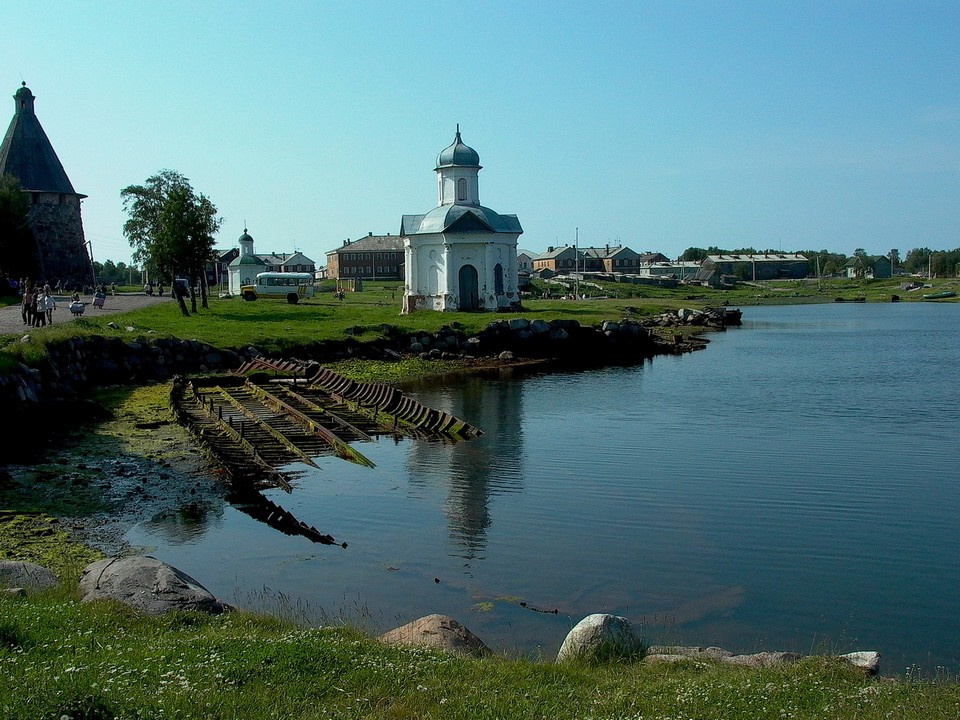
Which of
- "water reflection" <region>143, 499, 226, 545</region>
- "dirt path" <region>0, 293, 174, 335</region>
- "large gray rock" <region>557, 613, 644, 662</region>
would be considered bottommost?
"water reflection" <region>143, 499, 226, 545</region>

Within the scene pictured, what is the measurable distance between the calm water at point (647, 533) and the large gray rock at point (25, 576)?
8.84 feet

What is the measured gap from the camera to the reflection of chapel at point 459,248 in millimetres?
61469

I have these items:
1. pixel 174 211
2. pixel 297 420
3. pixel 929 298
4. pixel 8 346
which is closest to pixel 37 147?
pixel 174 211

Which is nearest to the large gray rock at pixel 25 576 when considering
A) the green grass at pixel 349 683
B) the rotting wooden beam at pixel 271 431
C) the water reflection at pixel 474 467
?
the green grass at pixel 349 683

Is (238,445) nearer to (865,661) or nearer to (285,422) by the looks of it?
(285,422)

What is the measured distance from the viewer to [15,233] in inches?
2199

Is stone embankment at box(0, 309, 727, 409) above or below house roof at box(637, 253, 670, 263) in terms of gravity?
below

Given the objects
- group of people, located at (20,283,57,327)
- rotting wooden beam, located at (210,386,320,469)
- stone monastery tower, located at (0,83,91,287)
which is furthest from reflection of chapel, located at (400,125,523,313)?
rotting wooden beam, located at (210,386,320,469)

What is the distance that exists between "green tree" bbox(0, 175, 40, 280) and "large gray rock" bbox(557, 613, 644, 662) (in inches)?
2128

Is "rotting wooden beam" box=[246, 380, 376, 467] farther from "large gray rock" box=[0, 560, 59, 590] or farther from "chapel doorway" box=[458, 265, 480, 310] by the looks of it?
"chapel doorway" box=[458, 265, 480, 310]

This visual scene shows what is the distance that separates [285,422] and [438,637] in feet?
59.4

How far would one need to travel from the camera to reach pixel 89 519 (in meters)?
17.1

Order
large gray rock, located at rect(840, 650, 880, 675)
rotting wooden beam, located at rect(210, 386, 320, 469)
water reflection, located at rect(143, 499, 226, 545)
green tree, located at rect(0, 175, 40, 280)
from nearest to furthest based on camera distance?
large gray rock, located at rect(840, 650, 880, 675) → water reflection, located at rect(143, 499, 226, 545) → rotting wooden beam, located at rect(210, 386, 320, 469) → green tree, located at rect(0, 175, 40, 280)

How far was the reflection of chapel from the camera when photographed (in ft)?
202
